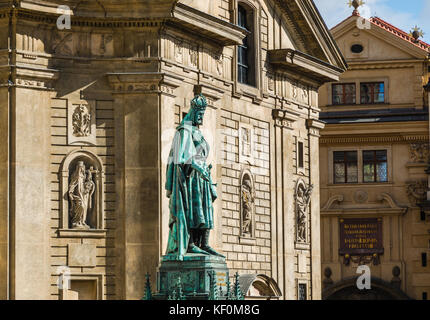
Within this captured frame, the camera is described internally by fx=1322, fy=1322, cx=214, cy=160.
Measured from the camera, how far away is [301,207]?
166ft

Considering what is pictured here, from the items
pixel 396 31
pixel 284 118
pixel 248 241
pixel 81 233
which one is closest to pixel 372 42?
pixel 396 31

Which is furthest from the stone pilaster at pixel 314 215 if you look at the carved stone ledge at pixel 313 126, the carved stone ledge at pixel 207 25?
the carved stone ledge at pixel 207 25

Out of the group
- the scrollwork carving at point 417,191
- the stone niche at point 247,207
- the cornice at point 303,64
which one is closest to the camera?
the stone niche at point 247,207

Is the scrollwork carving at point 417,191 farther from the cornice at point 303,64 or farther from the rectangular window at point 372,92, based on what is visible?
the cornice at point 303,64

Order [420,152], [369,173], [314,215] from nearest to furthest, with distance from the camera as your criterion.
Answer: [314,215], [420,152], [369,173]

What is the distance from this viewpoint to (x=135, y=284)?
3938cm

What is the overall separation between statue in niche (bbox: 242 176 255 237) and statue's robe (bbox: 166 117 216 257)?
1756cm

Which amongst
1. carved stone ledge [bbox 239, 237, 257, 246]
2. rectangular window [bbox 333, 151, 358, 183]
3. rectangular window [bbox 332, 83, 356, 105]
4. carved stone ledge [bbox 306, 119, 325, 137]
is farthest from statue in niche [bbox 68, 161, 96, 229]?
rectangular window [bbox 332, 83, 356, 105]

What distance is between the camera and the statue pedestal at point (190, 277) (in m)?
27.9

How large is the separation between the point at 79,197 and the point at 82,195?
136 millimetres

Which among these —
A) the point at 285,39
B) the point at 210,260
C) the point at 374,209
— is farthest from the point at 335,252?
the point at 210,260

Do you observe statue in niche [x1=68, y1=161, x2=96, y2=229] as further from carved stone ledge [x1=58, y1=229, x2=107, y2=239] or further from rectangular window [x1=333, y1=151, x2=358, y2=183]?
rectangular window [x1=333, y1=151, x2=358, y2=183]

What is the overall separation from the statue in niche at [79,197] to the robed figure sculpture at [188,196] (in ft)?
37.4

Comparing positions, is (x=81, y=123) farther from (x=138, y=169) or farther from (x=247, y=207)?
(x=247, y=207)
